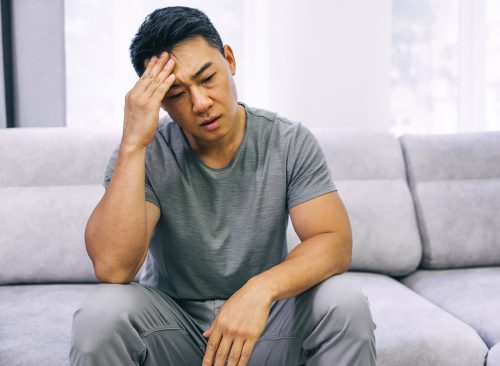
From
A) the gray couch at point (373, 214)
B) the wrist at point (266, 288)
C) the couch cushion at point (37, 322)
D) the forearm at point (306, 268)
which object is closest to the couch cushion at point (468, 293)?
the gray couch at point (373, 214)

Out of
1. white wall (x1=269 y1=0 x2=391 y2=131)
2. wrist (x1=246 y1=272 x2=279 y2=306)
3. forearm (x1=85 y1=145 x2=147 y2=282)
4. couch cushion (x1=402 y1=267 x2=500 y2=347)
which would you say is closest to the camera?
wrist (x1=246 y1=272 x2=279 y2=306)

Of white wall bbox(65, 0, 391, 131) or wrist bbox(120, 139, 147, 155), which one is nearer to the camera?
wrist bbox(120, 139, 147, 155)

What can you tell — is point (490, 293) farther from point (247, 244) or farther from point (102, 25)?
point (102, 25)

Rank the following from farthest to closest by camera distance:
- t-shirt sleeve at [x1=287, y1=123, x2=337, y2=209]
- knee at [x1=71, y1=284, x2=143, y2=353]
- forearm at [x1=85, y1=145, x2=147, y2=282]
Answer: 1. t-shirt sleeve at [x1=287, y1=123, x2=337, y2=209]
2. forearm at [x1=85, y1=145, x2=147, y2=282]
3. knee at [x1=71, y1=284, x2=143, y2=353]

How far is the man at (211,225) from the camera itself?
108 cm

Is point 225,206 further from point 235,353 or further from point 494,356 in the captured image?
point 494,356

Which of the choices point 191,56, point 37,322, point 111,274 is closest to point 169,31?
point 191,56

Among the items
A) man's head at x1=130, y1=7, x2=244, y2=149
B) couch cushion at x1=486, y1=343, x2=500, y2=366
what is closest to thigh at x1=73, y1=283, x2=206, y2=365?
man's head at x1=130, y1=7, x2=244, y2=149

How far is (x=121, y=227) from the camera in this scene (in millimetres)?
1197

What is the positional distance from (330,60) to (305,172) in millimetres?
1281

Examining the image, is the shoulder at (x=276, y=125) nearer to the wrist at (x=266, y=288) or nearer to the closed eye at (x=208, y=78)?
the closed eye at (x=208, y=78)

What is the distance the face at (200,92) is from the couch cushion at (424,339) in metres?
0.64

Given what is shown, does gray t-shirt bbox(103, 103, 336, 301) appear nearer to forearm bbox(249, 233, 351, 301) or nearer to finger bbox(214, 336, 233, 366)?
forearm bbox(249, 233, 351, 301)

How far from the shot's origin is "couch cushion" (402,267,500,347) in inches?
58.4
